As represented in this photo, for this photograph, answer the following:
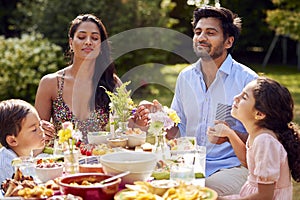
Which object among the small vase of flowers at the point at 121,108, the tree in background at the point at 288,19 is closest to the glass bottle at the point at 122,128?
the small vase of flowers at the point at 121,108

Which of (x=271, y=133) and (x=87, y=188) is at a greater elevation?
(x=271, y=133)

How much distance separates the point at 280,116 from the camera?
2.75 metres

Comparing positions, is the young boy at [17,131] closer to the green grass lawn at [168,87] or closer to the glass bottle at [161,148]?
the glass bottle at [161,148]

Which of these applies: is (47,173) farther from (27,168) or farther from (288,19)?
(288,19)

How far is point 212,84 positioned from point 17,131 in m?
1.57

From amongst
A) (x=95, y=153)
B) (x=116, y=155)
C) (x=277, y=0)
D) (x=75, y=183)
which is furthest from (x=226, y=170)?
(x=277, y=0)

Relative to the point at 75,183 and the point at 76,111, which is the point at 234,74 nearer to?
the point at 76,111

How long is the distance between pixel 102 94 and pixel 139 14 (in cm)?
796

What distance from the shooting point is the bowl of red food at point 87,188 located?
2.20 metres

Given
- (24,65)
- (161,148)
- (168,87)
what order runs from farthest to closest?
(168,87) < (24,65) < (161,148)

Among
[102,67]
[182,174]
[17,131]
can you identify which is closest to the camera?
[182,174]

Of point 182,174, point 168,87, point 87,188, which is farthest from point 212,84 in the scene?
point 168,87

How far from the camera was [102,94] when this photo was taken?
4.29 metres

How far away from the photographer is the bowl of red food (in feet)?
7.21
